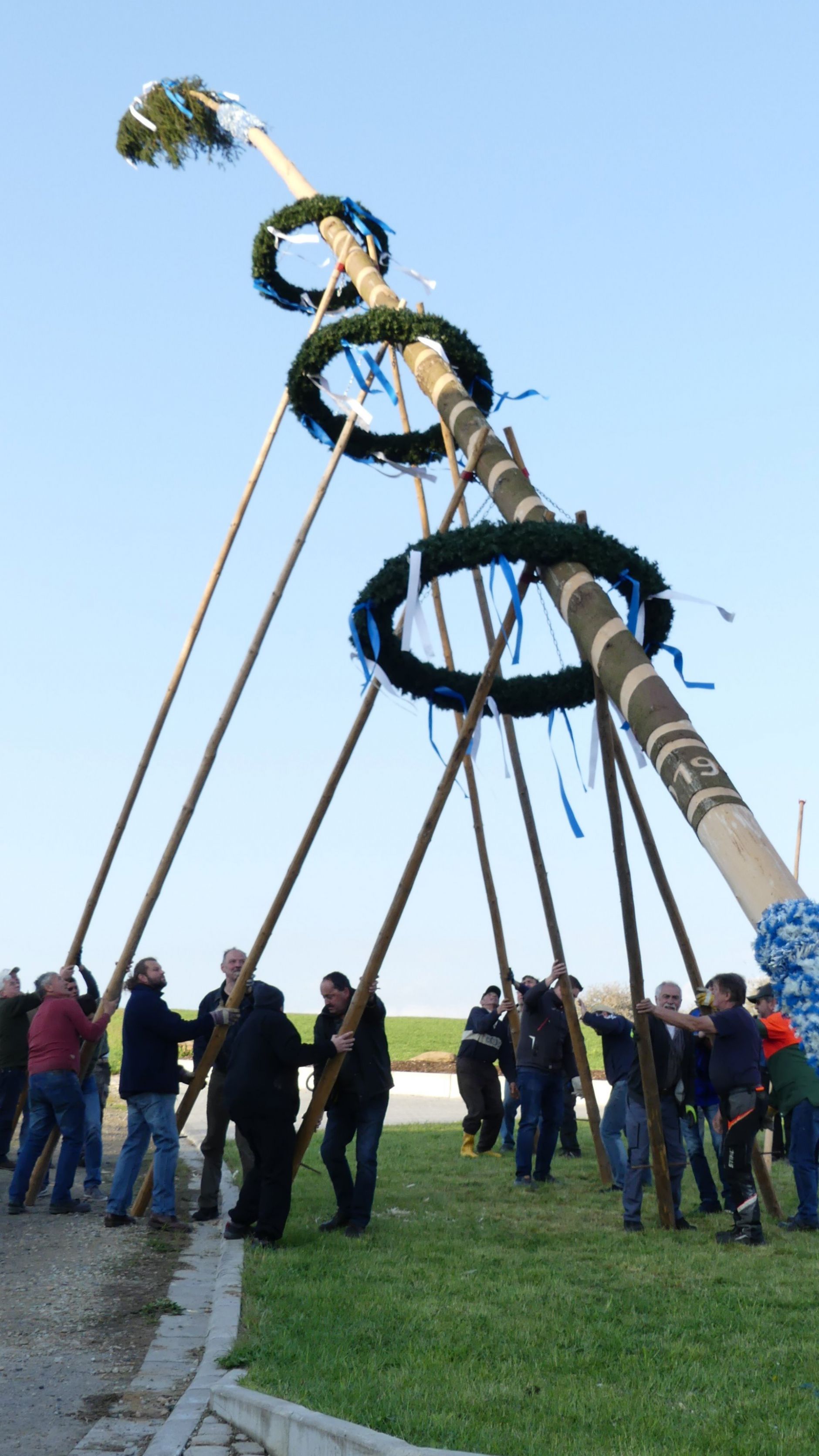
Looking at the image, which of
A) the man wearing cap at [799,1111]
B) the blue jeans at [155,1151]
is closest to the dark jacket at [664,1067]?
the man wearing cap at [799,1111]

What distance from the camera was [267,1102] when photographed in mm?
7727

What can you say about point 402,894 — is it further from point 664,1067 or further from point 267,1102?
point 664,1067

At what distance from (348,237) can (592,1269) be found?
26.6ft

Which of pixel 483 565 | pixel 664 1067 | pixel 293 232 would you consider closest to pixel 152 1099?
pixel 664 1067

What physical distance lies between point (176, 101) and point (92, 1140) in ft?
30.4

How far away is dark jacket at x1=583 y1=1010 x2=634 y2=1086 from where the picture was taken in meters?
9.59

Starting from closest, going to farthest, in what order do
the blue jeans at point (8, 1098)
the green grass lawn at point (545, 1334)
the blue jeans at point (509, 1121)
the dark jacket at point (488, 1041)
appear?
the green grass lawn at point (545, 1334)
the blue jeans at point (8, 1098)
the dark jacket at point (488, 1041)
the blue jeans at point (509, 1121)

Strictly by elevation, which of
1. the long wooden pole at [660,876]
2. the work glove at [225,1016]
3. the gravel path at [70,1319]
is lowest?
the gravel path at [70,1319]

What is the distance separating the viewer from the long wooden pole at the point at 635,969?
829 cm

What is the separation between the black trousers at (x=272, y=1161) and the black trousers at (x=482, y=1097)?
490 cm

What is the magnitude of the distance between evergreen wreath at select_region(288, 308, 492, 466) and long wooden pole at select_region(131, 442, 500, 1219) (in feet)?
3.52

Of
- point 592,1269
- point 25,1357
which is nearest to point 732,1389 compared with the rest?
point 592,1269

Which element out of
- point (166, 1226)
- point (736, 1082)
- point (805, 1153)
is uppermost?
point (736, 1082)

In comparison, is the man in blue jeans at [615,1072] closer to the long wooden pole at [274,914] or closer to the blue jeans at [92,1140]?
the long wooden pole at [274,914]
